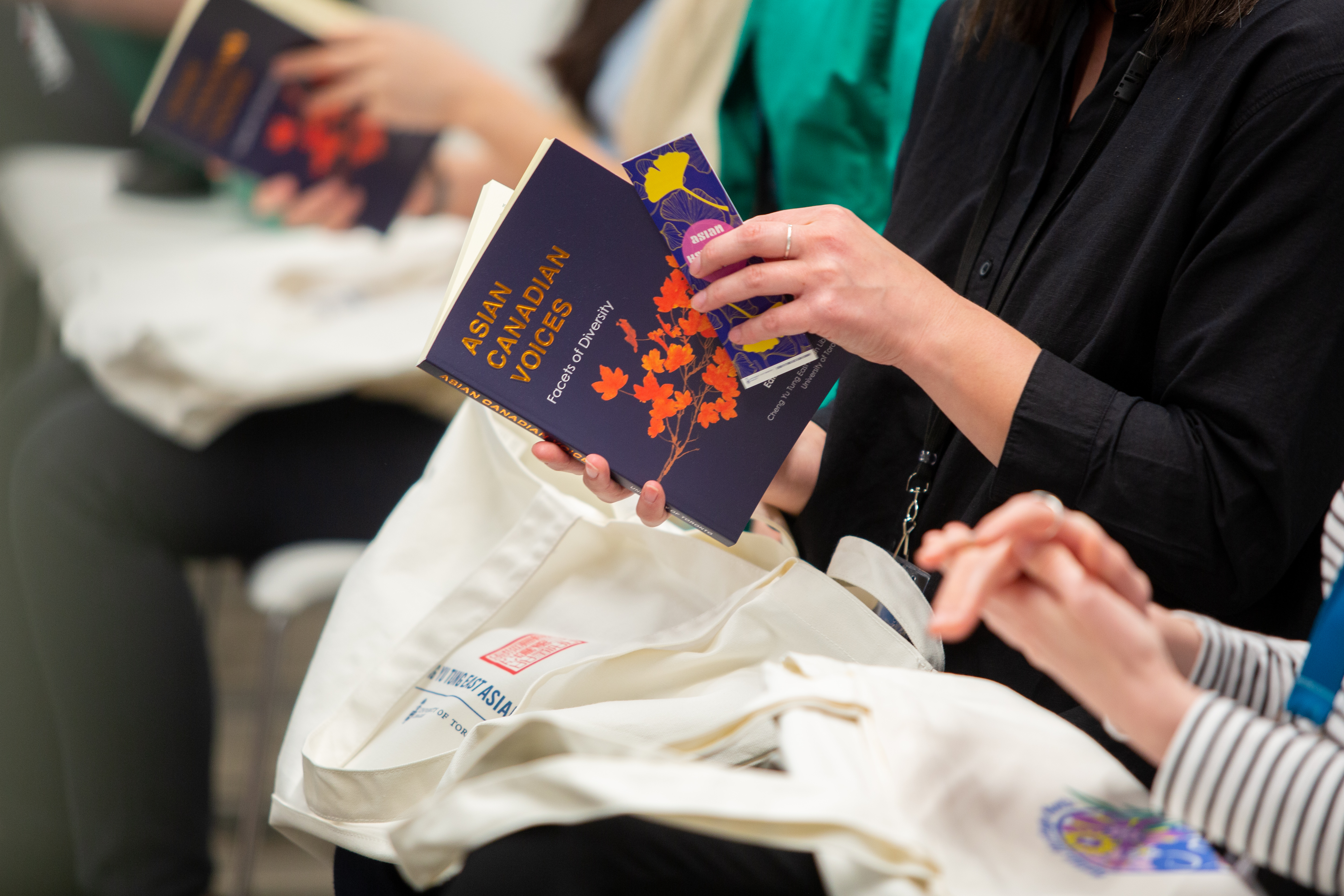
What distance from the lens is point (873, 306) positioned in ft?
2.26

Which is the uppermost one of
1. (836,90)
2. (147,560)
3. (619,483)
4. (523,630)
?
(836,90)

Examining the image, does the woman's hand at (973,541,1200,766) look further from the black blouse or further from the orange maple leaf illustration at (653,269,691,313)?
the orange maple leaf illustration at (653,269,691,313)

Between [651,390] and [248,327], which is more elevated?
[651,390]

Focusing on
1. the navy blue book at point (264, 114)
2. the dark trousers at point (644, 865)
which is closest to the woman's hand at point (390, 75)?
the navy blue book at point (264, 114)

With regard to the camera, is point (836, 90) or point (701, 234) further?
point (836, 90)

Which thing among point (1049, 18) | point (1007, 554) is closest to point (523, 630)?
point (1007, 554)

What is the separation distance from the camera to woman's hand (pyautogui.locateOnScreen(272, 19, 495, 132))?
1455mm

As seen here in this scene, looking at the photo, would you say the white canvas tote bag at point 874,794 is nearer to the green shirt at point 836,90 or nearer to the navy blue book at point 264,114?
the green shirt at point 836,90

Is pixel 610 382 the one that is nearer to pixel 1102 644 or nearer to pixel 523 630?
pixel 523 630

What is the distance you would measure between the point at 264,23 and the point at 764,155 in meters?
0.65

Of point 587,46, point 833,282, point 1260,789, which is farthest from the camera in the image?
point 587,46

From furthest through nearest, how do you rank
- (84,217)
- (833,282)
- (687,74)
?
1. (84,217)
2. (687,74)
3. (833,282)

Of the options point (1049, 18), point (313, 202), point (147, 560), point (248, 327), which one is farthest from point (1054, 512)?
point (313, 202)

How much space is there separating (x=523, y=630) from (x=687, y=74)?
872 mm
